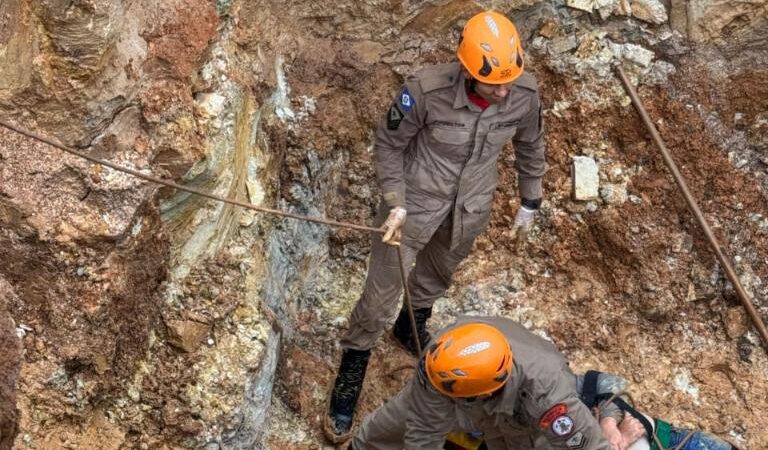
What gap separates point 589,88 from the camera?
6.51m

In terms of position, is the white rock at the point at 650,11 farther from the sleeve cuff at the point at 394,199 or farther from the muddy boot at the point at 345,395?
the muddy boot at the point at 345,395

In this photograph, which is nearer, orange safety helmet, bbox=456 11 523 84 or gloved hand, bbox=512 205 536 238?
orange safety helmet, bbox=456 11 523 84

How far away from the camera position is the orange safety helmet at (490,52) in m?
4.79

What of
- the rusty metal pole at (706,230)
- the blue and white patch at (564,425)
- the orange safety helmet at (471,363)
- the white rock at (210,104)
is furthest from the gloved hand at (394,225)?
the rusty metal pole at (706,230)

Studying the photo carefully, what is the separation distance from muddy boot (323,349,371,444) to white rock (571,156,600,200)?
1722mm

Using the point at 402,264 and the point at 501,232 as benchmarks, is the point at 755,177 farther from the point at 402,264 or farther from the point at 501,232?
the point at 402,264

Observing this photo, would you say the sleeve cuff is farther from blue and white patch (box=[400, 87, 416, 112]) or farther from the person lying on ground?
the person lying on ground

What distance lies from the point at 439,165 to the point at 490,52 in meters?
0.65

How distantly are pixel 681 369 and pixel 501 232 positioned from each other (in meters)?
1.34

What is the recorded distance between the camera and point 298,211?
240 inches

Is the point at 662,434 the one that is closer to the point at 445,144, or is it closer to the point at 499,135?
the point at 499,135

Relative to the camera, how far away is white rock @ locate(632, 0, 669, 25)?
21.0ft

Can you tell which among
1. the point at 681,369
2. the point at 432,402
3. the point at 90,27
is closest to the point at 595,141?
the point at 681,369

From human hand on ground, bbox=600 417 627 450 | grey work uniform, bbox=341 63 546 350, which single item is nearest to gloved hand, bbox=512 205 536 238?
grey work uniform, bbox=341 63 546 350
